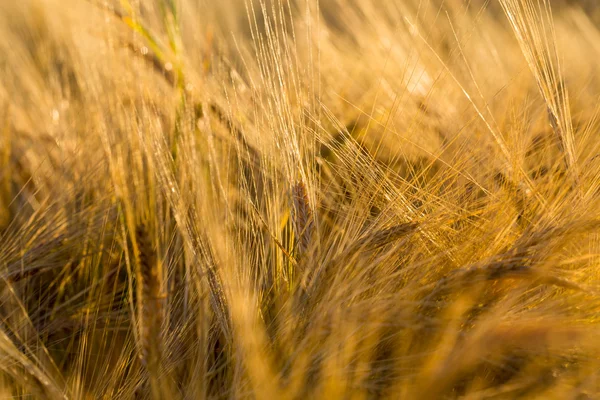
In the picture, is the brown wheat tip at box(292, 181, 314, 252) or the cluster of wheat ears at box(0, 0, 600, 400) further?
the brown wheat tip at box(292, 181, 314, 252)

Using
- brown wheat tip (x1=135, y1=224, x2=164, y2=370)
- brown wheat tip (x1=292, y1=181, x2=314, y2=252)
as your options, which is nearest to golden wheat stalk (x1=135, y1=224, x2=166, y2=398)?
brown wheat tip (x1=135, y1=224, x2=164, y2=370)

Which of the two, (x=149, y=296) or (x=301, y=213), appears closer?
(x=149, y=296)

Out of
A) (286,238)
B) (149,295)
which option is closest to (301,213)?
(286,238)

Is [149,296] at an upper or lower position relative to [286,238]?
upper

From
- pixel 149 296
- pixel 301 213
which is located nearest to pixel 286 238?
pixel 301 213

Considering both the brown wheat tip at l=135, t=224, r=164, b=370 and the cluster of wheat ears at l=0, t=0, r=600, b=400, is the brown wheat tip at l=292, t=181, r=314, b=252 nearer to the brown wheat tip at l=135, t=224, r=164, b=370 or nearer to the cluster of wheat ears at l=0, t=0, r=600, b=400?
the cluster of wheat ears at l=0, t=0, r=600, b=400

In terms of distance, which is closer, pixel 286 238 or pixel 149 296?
pixel 149 296

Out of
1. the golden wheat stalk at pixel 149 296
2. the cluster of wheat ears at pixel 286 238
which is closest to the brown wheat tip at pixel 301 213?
the cluster of wheat ears at pixel 286 238

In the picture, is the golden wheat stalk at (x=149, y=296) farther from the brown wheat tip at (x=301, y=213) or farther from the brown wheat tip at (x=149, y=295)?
the brown wheat tip at (x=301, y=213)

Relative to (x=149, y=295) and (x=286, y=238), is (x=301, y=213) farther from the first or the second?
(x=149, y=295)
